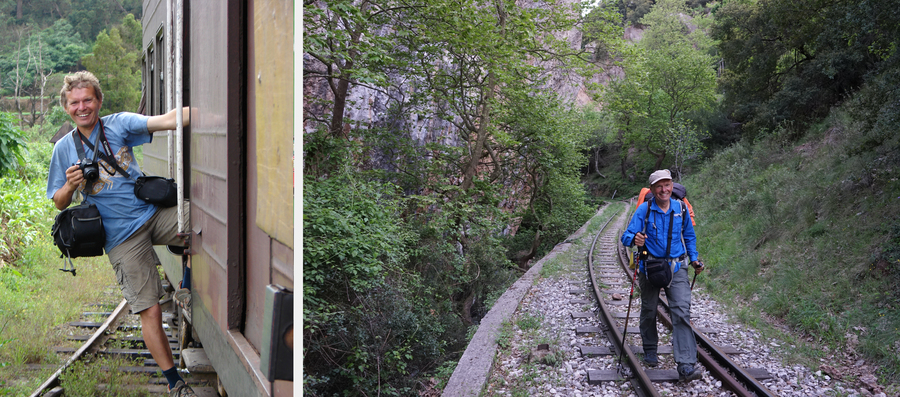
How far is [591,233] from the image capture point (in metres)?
20.7

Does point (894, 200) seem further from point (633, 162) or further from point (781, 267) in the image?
point (633, 162)

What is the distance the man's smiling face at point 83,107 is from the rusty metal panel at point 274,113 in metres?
1.77

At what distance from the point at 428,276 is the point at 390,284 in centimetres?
282

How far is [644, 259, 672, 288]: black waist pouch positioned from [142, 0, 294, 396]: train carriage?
4.27 m

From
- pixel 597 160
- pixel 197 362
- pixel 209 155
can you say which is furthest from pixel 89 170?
pixel 597 160

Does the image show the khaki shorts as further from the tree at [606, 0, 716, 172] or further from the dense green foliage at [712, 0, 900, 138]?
the tree at [606, 0, 716, 172]

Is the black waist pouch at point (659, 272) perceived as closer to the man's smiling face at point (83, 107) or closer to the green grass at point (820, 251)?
the green grass at point (820, 251)

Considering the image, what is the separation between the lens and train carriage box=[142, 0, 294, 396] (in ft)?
4.73

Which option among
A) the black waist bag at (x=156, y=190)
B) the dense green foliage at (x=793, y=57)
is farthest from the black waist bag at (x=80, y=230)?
the dense green foliage at (x=793, y=57)

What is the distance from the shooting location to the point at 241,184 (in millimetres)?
1990

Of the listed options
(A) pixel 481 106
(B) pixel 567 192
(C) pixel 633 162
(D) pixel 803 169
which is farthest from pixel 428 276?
(C) pixel 633 162

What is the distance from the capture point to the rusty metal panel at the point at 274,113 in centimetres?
135

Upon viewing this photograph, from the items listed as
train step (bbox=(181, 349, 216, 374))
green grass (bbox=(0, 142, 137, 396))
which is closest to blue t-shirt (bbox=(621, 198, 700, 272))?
train step (bbox=(181, 349, 216, 374))

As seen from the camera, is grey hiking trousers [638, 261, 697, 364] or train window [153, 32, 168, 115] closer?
train window [153, 32, 168, 115]
